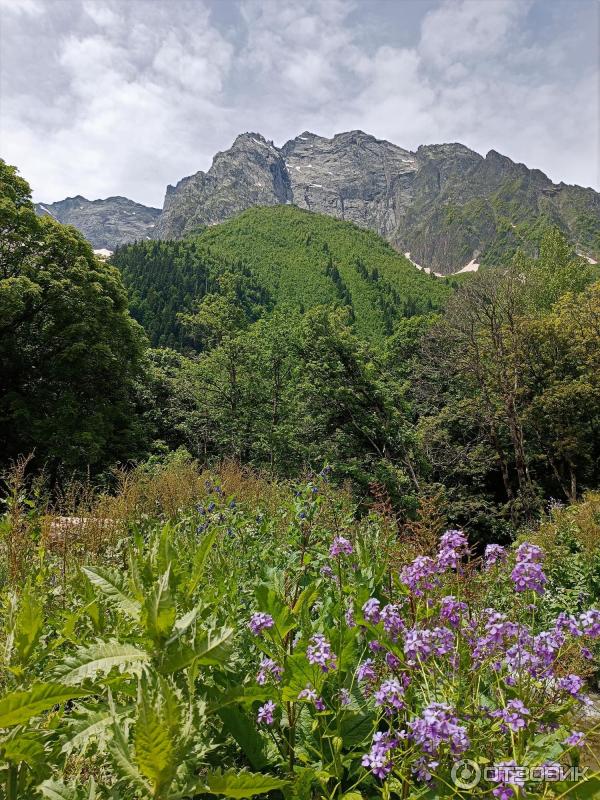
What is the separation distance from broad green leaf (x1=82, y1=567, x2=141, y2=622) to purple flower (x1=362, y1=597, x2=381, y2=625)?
0.91 m

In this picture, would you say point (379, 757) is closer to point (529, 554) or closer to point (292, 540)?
point (529, 554)

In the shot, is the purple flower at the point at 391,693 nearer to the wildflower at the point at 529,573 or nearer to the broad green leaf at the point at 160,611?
the wildflower at the point at 529,573

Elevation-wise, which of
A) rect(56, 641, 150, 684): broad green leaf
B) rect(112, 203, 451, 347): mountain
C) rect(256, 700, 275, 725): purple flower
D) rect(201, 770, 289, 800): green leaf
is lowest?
rect(256, 700, 275, 725): purple flower

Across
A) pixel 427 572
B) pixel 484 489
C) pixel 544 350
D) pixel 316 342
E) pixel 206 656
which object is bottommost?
pixel 484 489

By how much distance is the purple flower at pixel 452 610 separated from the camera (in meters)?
1.96

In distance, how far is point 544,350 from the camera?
21.3m

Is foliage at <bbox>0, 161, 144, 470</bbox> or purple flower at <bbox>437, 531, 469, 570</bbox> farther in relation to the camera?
foliage at <bbox>0, 161, 144, 470</bbox>

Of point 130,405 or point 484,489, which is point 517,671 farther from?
point 130,405

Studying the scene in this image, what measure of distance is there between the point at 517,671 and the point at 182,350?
6416 cm

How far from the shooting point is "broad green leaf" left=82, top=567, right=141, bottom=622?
5.96 feet

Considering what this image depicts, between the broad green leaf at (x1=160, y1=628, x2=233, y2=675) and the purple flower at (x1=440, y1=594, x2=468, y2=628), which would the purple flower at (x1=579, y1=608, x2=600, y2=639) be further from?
the broad green leaf at (x1=160, y1=628, x2=233, y2=675)

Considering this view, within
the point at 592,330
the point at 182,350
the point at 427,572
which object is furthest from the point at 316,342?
the point at 182,350

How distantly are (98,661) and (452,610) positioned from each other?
143 cm

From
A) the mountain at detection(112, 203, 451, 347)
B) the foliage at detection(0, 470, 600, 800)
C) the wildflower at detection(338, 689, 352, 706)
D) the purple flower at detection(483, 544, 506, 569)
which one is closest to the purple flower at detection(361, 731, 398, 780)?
the foliage at detection(0, 470, 600, 800)
